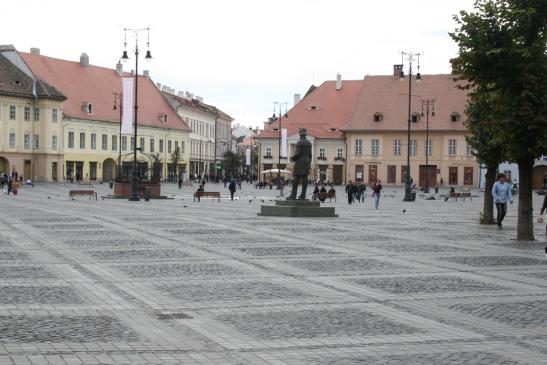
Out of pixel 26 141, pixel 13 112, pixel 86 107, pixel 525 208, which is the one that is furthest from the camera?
pixel 86 107

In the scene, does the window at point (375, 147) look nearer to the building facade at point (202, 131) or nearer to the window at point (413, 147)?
the window at point (413, 147)

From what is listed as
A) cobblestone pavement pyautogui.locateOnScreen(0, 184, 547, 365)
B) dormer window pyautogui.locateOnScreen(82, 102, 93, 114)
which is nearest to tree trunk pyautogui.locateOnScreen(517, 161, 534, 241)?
cobblestone pavement pyautogui.locateOnScreen(0, 184, 547, 365)

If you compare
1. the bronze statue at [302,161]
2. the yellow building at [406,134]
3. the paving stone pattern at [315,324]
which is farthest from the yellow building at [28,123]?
the paving stone pattern at [315,324]

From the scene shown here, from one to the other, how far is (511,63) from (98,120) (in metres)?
78.2

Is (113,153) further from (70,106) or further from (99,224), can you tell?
(99,224)

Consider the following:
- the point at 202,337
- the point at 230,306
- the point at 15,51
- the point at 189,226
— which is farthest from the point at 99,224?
the point at 15,51

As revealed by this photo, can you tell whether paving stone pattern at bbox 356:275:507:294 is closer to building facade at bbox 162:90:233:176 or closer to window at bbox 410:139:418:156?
window at bbox 410:139:418:156

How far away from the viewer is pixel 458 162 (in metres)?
94.9

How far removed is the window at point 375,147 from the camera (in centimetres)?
9712

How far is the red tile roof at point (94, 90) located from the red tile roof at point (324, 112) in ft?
43.2

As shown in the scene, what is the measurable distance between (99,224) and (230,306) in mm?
15335

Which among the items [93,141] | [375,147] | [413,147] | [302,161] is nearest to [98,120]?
[93,141]

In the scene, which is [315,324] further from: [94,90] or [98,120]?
[94,90]

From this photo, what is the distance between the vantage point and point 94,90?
96938mm
